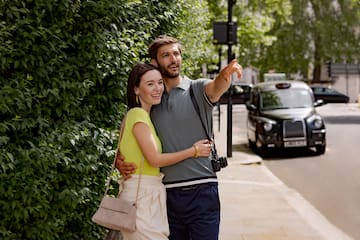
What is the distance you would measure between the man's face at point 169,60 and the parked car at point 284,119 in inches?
490

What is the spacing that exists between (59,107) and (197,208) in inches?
60.7

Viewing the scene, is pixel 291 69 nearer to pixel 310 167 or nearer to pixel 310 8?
pixel 310 8

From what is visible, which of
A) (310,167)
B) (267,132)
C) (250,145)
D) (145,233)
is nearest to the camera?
(145,233)

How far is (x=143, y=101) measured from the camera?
11.6 ft

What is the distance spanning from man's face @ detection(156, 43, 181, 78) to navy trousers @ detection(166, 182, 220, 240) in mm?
646

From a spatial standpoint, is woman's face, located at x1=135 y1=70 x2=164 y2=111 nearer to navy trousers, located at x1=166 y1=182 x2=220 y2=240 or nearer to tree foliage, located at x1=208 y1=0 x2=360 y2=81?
navy trousers, located at x1=166 y1=182 x2=220 y2=240

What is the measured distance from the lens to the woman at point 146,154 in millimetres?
3441

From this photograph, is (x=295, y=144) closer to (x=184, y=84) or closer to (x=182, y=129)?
(x=184, y=84)

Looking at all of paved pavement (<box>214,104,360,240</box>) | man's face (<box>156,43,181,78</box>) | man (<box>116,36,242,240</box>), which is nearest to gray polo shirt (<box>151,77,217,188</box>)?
man (<box>116,36,242,240</box>)

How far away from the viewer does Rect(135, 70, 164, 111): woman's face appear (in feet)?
11.5

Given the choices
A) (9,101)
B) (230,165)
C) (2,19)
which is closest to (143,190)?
(9,101)

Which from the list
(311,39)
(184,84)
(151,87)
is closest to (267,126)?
(184,84)

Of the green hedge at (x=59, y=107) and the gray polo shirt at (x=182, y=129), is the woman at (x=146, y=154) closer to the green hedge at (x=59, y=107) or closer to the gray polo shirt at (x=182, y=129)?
the gray polo shirt at (x=182, y=129)

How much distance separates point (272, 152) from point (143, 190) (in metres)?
13.6
